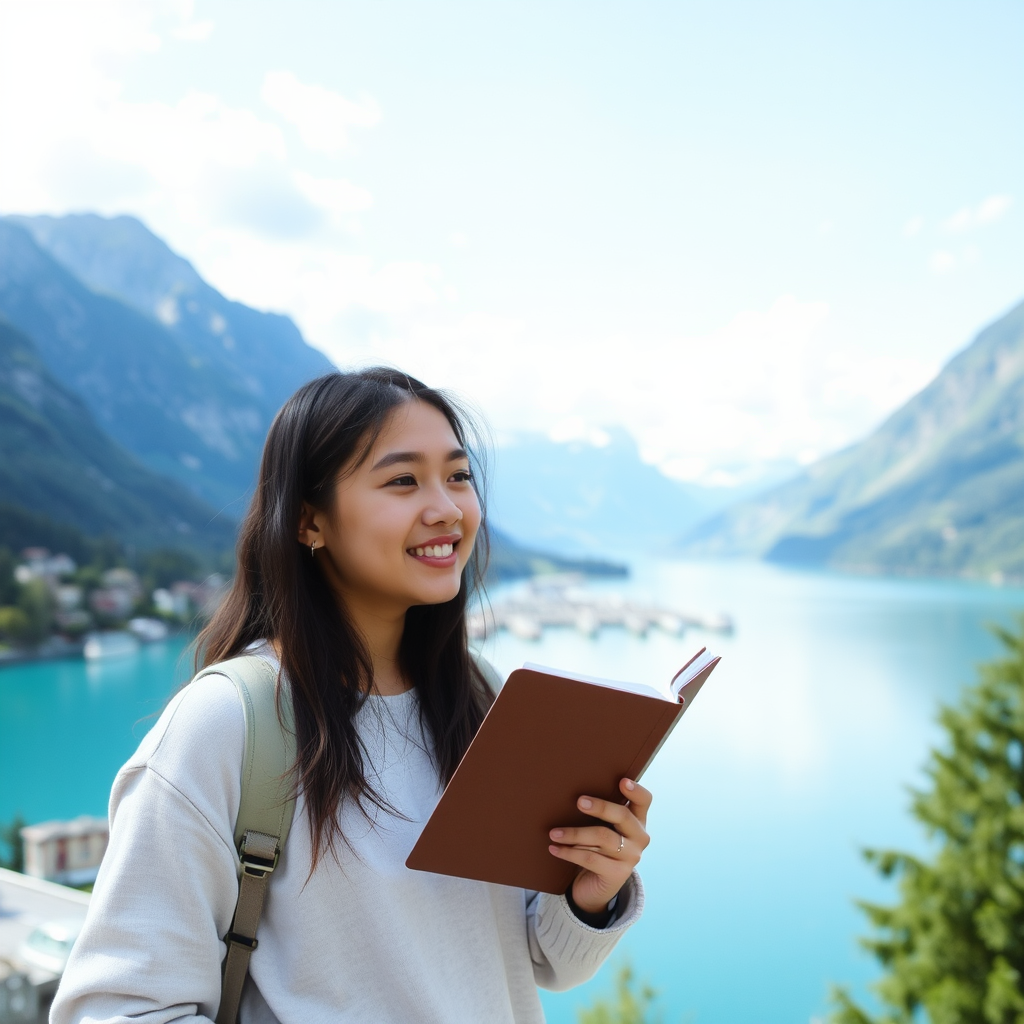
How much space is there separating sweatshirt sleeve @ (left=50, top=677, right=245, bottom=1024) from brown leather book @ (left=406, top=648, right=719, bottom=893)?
0.16m

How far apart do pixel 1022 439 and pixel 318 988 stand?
256 feet

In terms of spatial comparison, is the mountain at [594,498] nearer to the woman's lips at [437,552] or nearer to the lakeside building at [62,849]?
the lakeside building at [62,849]

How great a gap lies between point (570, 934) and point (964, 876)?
20.9 ft

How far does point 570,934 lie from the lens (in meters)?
0.83

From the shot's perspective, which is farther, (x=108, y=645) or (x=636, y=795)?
(x=108, y=645)

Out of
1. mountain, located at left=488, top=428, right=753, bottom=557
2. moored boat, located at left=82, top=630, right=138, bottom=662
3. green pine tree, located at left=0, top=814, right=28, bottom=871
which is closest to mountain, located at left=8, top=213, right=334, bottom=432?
mountain, located at left=488, top=428, right=753, bottom=557

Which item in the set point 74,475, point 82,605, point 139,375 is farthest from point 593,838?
point 139,375

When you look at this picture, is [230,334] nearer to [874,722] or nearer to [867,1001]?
[874,722]

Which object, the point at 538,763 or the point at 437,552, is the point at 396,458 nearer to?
the point at 437,552

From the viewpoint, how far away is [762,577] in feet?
191

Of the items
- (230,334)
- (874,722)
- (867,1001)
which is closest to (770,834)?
(867,1001)

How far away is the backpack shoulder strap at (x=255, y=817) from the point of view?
2.19ft

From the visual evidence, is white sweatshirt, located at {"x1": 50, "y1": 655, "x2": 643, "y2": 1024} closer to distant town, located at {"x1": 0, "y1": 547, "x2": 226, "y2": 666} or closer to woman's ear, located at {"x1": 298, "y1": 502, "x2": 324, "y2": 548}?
woman's ear, located at {"x1": 298, "y1": 502, "x2": 324, "y2": 548}

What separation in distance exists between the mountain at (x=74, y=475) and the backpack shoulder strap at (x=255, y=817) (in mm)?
29234
